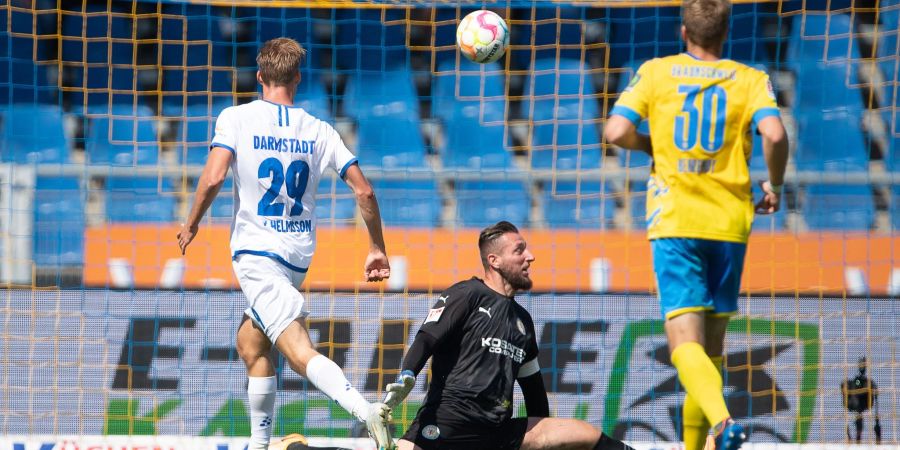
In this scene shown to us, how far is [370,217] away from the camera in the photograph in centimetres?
475

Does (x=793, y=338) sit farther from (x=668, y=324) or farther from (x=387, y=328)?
(x=668, y=324)

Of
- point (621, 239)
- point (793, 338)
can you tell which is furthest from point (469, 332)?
point (621, 239)

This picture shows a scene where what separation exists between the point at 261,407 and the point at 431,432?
0.77 metres

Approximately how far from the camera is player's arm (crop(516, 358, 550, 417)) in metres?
4.98

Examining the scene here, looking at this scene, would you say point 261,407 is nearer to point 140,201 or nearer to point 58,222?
point 58,222

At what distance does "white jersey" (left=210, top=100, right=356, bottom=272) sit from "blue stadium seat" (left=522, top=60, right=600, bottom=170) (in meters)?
6.86

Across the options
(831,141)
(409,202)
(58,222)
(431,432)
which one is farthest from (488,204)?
(431,432)

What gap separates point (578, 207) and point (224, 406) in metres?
4.53

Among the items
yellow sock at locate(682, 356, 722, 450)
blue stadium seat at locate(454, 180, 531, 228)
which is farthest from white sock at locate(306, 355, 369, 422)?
blue stadium seat at locate(454, 180, 531, 228)

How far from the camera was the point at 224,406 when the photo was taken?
7.79 m

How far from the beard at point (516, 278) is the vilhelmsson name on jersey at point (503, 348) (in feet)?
0.89

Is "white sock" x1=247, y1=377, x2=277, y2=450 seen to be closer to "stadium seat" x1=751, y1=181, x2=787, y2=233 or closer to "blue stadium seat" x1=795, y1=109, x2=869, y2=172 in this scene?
"stadium seat" x1=751, y1=181, x2=787, y2=233

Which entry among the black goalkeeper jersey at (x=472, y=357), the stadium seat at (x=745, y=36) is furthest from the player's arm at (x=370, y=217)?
the stadium seat at (x=745, y=36)

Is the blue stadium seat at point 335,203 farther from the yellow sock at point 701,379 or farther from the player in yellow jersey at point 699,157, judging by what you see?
the yellow sock at point 701,379
